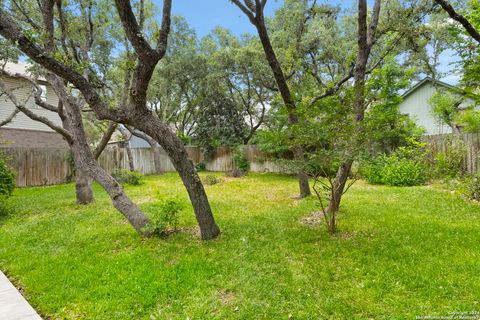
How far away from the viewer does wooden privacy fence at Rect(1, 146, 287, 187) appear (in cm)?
1049

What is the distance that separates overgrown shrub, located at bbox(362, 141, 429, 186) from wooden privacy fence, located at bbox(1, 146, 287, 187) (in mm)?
3164

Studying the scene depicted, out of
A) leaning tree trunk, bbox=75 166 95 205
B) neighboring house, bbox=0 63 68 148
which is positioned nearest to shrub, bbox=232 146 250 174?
leaning tree trunk, bbox=75 166 95 205

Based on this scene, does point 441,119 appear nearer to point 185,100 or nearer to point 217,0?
point 217,0

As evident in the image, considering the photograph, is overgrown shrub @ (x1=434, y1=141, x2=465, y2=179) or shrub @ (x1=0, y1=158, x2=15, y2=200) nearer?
shrub @ (x1=0, y1=158, x2=15, y2=200)

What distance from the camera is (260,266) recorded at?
10.5ft

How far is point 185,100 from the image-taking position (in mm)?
17812

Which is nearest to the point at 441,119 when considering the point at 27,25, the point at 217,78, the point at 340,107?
the point at 217,78

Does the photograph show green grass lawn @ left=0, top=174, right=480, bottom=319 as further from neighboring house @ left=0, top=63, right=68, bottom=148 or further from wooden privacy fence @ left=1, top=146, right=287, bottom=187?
neighboring house @ left=0, top=63, right=68, bottom=148

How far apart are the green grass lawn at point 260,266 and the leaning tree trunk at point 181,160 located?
0.97 feet

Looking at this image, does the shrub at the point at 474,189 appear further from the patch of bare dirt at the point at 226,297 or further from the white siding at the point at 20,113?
the white siding at the point at 20,113

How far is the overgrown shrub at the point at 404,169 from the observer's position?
802 cm

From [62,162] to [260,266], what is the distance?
456 inches

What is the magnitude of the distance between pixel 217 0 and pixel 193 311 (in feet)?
19.0

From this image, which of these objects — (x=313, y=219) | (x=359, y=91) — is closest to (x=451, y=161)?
(x=313, y=219)
